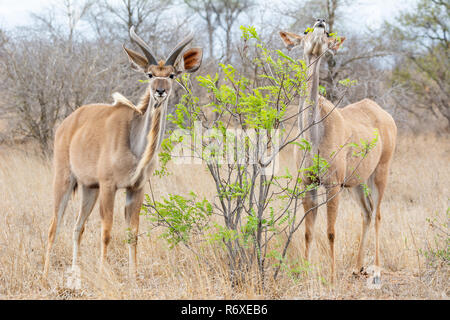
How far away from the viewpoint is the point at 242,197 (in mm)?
3734

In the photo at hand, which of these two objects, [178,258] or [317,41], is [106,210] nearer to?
[178,258]

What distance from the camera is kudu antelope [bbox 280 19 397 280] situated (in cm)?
411

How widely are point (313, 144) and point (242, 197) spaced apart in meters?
0.87

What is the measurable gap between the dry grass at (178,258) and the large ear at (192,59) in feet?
5.25

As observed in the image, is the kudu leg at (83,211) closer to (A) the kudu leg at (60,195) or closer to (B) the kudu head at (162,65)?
(A) the kudu leg at (60,195)

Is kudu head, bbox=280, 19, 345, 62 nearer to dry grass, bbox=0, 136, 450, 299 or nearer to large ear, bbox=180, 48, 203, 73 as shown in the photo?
large ear, bbox=180, 48, 203, 73

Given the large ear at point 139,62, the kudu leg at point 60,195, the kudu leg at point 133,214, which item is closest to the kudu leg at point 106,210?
the kudu leg at point 133,214

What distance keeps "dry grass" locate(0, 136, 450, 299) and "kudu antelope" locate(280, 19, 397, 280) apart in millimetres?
301

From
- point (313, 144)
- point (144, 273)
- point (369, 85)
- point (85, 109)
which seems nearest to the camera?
point (313, 144)

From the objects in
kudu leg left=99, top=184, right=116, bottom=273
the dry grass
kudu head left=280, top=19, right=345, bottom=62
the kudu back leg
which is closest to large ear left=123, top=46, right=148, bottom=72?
kudu leg left=99, top=184, right=116, bottom=273

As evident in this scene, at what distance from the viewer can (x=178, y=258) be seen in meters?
4.57
